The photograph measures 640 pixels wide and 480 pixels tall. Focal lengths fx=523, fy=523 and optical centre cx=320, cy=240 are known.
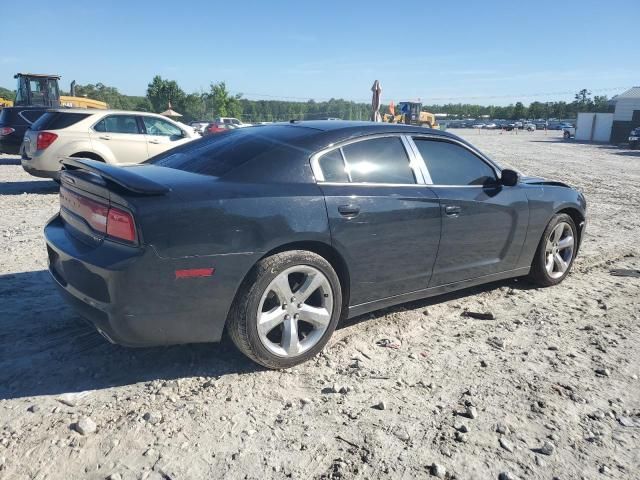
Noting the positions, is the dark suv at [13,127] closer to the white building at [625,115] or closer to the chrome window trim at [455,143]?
the chrome window trim at [455,143]

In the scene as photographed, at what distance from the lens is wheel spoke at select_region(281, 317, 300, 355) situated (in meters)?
3.29

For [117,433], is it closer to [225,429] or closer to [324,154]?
[225,429]

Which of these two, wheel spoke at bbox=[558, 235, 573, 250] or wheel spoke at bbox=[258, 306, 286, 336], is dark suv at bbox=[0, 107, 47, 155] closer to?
wheel spoke at bbox=[258, 306, 286, 336]

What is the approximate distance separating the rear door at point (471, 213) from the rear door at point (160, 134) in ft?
24.4

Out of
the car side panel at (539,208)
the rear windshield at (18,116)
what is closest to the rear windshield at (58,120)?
the rear windshield at (18,116)

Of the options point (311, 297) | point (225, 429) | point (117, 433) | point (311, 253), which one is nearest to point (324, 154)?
point (311, 253)

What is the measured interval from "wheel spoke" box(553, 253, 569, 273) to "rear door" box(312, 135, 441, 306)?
1889mm

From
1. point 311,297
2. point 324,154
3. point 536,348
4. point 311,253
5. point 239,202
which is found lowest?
point 536,348

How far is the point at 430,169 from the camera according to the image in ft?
13.5

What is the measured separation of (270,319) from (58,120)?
8.26 meters

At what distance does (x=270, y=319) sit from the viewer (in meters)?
3.20

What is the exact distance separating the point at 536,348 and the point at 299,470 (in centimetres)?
218

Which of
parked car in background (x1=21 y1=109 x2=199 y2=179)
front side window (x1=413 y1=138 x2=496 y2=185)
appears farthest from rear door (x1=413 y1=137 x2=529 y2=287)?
parked car in background (x1=21 y1=109 x2=199 y2=179)

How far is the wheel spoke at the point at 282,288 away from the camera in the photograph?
3.18m
